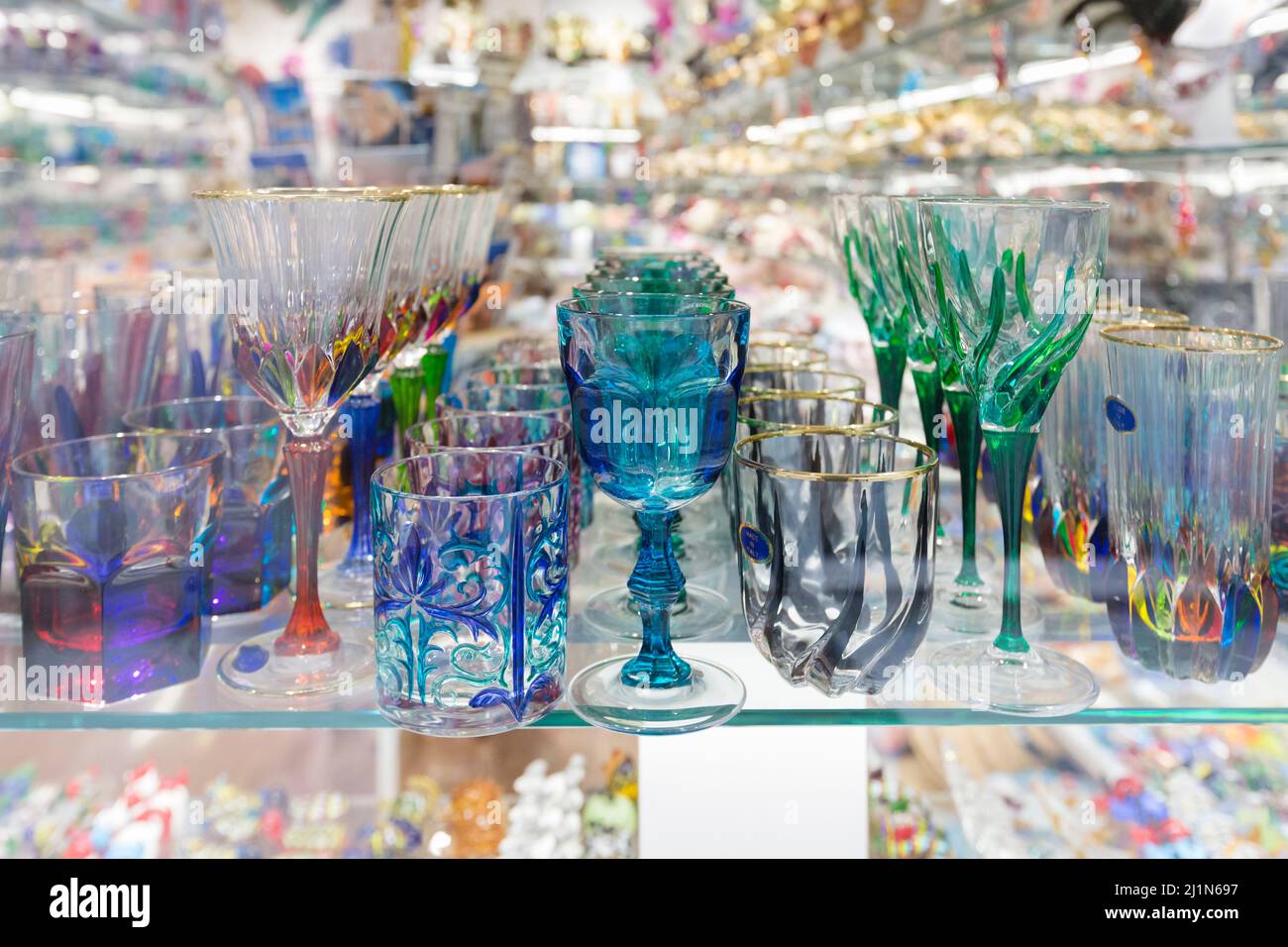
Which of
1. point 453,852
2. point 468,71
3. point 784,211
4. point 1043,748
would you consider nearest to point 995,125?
point 784,211

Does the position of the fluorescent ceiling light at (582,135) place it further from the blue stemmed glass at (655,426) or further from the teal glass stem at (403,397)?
the blue stemmed glass at (655,426)

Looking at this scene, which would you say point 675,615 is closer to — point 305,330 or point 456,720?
point 456,720

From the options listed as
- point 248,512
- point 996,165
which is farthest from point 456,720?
point 996,165

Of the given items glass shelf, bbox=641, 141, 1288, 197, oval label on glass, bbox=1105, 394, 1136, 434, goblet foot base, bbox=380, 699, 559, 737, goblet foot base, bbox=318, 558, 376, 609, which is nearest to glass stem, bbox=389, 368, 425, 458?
goblet foot base, bbox=318, 558, 376, 609

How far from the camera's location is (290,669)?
26.5 inches

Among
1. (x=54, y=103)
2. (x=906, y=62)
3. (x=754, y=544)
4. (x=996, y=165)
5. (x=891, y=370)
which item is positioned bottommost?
(x=754, y=544)

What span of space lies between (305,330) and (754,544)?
30 centimetres

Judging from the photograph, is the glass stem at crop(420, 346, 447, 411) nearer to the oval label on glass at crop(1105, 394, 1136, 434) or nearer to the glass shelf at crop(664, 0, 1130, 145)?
the oval label on glass at crop(1105, 394, 1136, 434)

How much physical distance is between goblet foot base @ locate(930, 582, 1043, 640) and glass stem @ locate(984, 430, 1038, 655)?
0.04 metres

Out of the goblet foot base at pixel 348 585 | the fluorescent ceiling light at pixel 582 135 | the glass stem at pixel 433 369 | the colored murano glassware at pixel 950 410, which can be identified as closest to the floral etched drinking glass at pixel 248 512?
the goblet foot base at pixel 348 585

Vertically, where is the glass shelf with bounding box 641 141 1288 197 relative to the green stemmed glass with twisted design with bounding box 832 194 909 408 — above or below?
above

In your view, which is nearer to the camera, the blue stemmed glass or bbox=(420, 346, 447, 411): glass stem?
the blue stemmed glass

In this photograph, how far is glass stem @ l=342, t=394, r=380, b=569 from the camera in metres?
0.85

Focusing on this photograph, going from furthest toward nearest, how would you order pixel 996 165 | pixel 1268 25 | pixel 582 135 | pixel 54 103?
pixel 582 135 < pixel 54 103 < pixel 996 165 < pixel 1268 25
